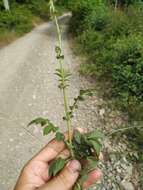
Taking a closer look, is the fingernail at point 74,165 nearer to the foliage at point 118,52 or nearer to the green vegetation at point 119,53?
the green vegetation at point 119,53

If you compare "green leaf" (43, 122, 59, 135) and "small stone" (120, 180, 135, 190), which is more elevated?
"green leaf" (43, 122, 59, 135)

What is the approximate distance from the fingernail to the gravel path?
2.73m

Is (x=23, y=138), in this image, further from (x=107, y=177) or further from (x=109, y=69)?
(x=109, y=69)

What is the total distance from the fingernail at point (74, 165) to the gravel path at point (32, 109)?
107 inches

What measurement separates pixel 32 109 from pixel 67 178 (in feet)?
16.6

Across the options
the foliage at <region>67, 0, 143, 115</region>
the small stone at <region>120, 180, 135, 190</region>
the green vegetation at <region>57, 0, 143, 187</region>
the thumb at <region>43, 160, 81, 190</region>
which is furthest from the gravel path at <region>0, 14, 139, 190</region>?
the thumb at <region>43, 160, 81, 190</region>

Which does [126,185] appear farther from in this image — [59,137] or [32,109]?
[32,109]

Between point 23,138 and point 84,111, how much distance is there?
1287mm

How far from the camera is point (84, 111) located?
603 cm

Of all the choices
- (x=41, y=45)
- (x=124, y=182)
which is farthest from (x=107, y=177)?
(x=41, y=45)

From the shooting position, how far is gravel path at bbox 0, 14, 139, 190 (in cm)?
474

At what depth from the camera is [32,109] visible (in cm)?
646

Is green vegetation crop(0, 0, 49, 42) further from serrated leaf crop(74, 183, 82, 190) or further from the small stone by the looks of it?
serrated leaf crop(74, 183, 82, 190)

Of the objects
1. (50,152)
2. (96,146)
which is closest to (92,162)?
(96,146)
